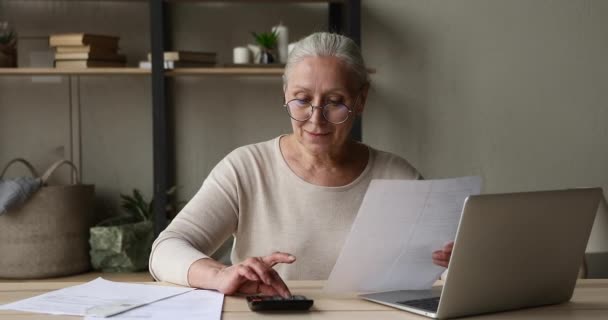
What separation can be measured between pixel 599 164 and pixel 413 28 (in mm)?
1069

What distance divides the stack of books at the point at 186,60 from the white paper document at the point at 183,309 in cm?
186

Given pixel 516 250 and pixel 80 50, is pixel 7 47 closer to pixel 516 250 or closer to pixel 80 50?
pixel 80 50

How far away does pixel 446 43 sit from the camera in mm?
3514

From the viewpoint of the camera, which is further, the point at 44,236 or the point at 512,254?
the point at 44,236

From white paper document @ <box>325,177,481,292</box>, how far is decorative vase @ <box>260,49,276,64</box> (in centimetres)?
184

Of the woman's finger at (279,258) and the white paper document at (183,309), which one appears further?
the woman's finger at (279,258)

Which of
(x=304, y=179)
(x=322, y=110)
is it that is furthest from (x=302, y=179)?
(x=322, y=110)

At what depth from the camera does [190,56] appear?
10.3 feet

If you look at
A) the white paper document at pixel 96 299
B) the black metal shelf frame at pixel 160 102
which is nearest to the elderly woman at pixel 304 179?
the white paper document at pixel 96 299

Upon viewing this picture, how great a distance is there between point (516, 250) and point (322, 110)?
69 centimetres

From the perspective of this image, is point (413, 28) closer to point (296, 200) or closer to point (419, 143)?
point (419, 143)

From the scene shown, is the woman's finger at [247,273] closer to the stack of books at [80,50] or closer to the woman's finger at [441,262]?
the woman's finger at [441,262]

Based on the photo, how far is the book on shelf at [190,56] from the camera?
10.2 feet

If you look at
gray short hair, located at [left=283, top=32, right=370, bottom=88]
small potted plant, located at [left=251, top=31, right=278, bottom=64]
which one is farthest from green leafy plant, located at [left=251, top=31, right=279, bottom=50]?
gray short hair, located at [left=283, top=32, right=370, bottom=88]
